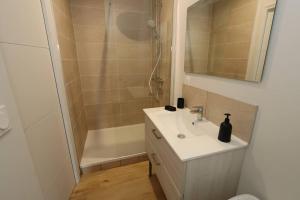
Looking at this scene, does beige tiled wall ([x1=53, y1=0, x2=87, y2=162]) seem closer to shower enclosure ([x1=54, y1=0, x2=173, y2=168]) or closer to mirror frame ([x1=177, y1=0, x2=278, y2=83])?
shower enclosure ([x1=54, y1=0, x2=173, y2=168])

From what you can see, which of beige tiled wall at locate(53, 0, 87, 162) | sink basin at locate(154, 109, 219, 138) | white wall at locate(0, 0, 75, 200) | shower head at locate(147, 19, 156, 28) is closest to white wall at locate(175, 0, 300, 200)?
sink basin at locate(154, 109, 219, 138)

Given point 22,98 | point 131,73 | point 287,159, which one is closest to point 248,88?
point 287,159

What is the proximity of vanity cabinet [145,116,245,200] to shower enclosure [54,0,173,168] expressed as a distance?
A: 3.12 feet

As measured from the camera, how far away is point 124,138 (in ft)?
7.52

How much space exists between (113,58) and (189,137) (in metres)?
1.66

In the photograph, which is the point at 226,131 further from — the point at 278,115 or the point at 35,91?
the point at 35,91

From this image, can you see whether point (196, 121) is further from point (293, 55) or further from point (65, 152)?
point (65, 152)

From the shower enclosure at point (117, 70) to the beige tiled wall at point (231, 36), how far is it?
667mm

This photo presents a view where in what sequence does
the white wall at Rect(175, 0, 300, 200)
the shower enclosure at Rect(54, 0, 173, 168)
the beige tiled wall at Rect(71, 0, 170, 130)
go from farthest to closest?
the beige tiled wall at Rect(71, 0, 170, 130) → the shower enclosure at Rect(54, 0, 173, 168) → the white wall at Rect(175, 0, 300, 200)

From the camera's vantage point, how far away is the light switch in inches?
21.1

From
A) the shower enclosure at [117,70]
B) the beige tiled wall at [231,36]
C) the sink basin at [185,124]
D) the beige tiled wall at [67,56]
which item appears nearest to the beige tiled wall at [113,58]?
the shower enclosure at [117,70]

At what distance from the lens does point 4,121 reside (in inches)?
21.7

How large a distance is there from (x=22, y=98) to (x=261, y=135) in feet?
4.31

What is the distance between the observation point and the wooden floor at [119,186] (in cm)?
141
